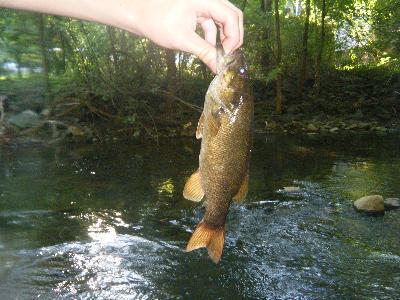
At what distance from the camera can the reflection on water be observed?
4.77 meters

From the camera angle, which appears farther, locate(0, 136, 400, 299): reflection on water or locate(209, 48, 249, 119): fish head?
locate(0, 136, 400, 299): reflection on water

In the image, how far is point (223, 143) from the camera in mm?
2691

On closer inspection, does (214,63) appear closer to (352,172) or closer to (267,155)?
(352,172)

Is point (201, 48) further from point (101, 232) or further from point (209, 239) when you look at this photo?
point (101, 232)

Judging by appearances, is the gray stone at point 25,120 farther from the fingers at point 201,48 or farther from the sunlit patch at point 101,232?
the fingers at point 201,48

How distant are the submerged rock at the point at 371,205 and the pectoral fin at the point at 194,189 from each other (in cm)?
484

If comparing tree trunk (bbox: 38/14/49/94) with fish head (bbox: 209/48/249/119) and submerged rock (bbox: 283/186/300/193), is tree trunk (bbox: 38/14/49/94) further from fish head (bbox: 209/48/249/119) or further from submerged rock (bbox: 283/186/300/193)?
fish head (bbox: 209/48/249/119)

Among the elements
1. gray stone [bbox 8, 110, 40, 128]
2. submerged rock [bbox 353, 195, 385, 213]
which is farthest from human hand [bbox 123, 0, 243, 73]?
gray stone [bbox 8, 110, 40, 128]

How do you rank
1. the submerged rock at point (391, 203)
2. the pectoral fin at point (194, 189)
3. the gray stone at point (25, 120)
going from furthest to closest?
the gray stone at point (25, 120), the submerged rock at point (391, 203), the pectoral fin at point (194, 189)

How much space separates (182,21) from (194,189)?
4.72 feet

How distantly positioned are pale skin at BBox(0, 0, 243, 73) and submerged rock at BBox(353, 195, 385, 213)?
576cm

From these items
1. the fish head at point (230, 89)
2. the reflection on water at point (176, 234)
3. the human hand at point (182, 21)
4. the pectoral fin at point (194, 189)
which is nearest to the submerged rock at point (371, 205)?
the reflection on water at point (176, 234)

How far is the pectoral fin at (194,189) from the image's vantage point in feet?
9.41

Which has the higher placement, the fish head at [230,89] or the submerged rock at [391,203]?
the fish head at [230,89]
